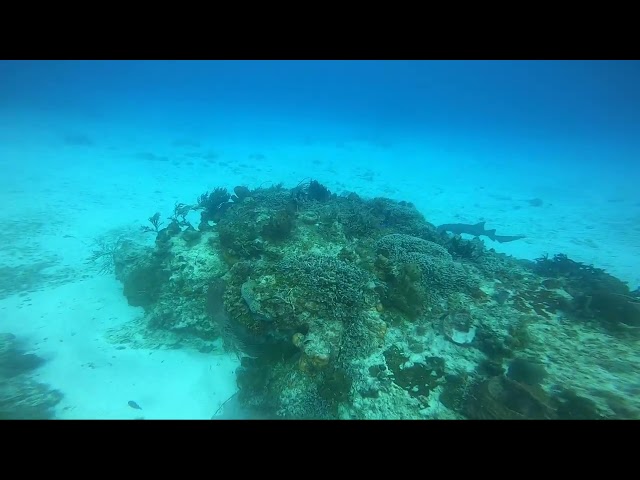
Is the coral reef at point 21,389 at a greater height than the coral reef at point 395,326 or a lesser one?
lesser

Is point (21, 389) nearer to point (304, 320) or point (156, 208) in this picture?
point (304, 320)

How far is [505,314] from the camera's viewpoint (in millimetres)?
8031

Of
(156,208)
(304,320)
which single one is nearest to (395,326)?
→ (304,320)

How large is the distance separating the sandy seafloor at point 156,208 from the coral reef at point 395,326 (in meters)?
1.70

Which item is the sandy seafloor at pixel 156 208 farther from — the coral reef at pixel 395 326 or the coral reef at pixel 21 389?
the coral reef at pixel 395 326

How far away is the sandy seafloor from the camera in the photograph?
878 centimetres

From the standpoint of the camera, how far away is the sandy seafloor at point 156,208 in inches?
346

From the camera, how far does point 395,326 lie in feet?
25.4

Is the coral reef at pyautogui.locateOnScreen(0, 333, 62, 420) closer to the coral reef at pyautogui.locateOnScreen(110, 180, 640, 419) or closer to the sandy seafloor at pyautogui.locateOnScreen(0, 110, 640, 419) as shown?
the sandy seafloor at pyautogui.locateOnScreen(0, 110, 640, 419)

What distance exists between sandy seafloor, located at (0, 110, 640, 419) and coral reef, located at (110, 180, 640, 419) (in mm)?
1700
